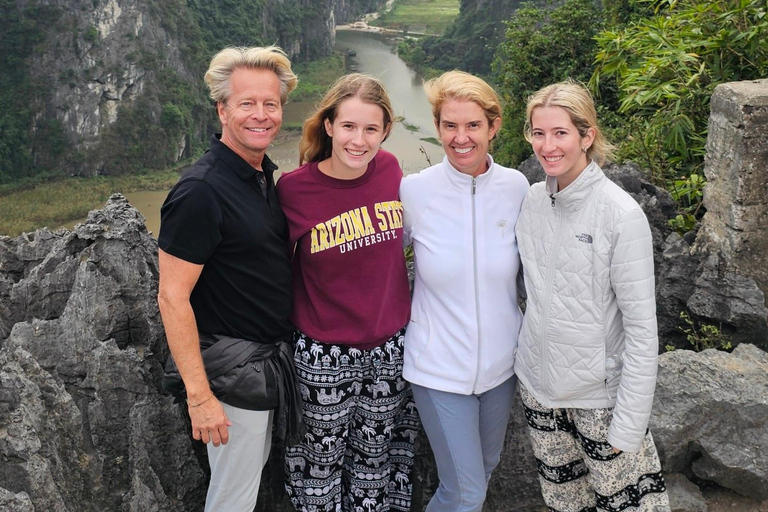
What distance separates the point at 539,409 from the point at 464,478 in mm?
365

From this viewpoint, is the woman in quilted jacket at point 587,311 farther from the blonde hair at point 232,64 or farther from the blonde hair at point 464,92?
the blonde hair at point 232,64

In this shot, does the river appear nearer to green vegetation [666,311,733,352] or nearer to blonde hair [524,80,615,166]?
green vegetation [666,311,733,352]

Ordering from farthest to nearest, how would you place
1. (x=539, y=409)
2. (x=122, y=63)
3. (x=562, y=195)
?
1. (x=122, y=63)
2. (x=539, y=409)
3. (x=562, y=195)

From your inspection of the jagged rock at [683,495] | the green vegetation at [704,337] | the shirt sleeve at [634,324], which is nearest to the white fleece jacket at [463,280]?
the shirt sleeve at [634,324]

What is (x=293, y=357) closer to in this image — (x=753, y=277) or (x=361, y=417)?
(x=361, y=417)

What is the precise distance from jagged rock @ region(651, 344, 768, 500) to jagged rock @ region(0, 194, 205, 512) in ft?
6.93

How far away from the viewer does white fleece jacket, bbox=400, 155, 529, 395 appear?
2395 millimetres

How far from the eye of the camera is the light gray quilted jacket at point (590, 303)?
2.13 meters

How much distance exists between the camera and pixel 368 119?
238cm

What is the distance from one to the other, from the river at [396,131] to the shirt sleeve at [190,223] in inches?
670

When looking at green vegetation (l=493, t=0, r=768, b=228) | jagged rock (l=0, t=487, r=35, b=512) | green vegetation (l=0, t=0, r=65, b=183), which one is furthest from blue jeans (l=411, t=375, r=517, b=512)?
green vegetation (l=0, t=0, r=65, b=183)

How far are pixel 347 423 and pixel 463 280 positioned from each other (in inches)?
27.5

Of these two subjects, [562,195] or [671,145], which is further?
[671,145]

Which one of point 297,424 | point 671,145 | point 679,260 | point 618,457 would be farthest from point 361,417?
point 671,145
